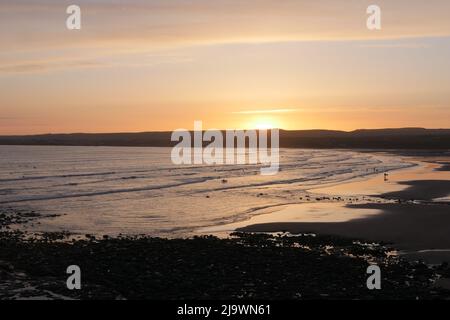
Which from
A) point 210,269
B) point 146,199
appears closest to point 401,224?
point 210,269

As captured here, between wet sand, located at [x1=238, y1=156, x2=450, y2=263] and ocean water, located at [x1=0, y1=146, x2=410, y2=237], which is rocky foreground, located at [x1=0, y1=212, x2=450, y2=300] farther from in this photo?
ocean water, located at [x1=0, y1=146, x2=410, y2=237]

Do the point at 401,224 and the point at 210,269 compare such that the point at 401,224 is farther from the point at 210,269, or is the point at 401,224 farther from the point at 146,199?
the point at 146,199

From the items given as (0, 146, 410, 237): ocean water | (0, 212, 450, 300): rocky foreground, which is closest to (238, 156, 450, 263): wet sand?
(0, 212, 450, 300): rocky foreground

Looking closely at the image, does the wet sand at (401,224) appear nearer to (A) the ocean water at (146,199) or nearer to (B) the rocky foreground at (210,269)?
(B) the rocky foreground at (210,269)

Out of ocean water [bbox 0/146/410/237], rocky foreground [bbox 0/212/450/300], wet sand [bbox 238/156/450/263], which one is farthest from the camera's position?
ocean water [bbox 0/146/410/237]

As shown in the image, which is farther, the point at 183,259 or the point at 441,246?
the point at 441,246

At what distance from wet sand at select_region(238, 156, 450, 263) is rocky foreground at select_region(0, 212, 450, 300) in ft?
4.63

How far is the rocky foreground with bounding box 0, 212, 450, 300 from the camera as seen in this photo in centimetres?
1397

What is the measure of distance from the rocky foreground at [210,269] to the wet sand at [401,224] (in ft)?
4.63

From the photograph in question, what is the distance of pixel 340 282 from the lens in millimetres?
14898
